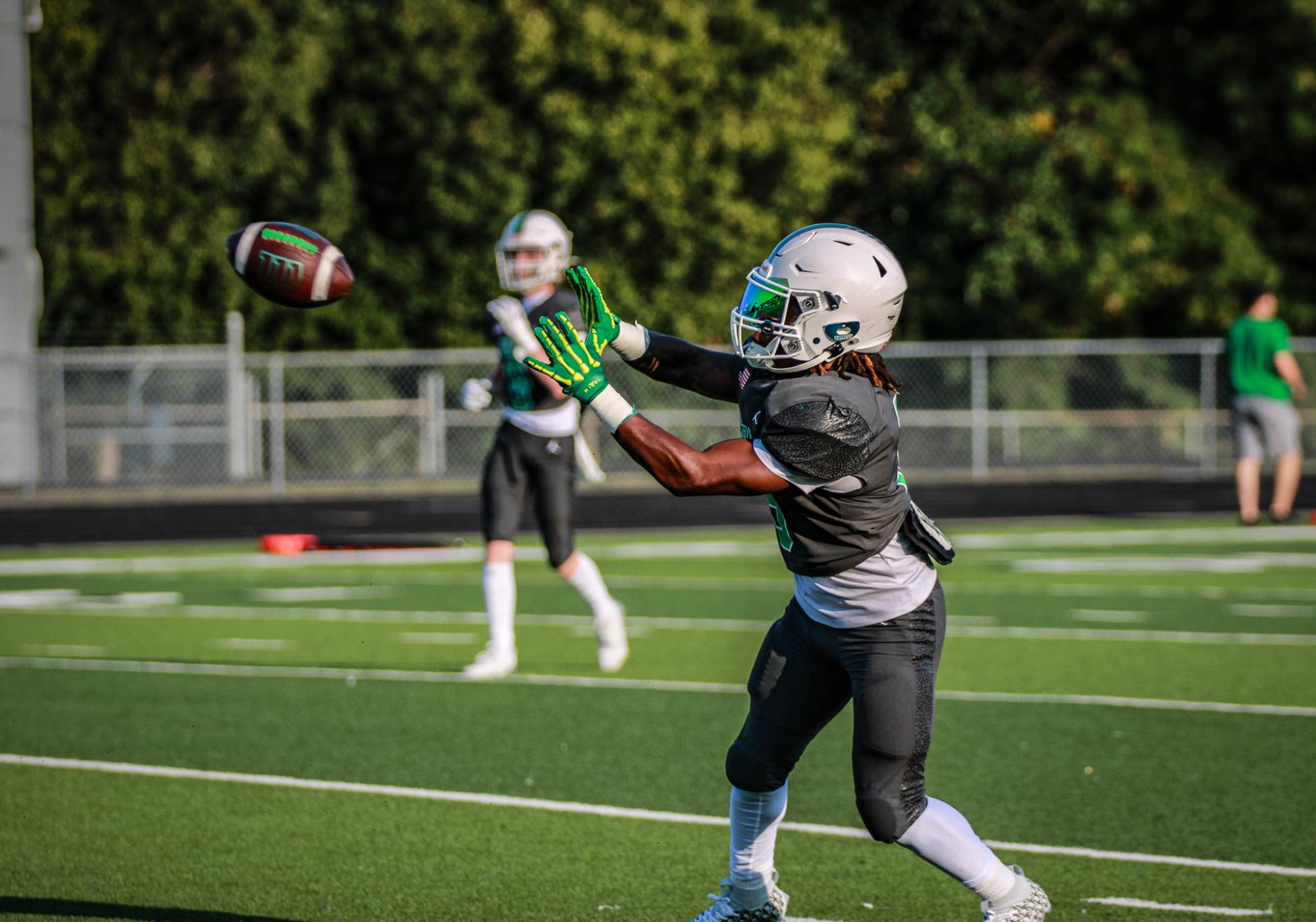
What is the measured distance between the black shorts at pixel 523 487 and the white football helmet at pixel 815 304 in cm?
452

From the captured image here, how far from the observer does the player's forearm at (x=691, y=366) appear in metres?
4.50

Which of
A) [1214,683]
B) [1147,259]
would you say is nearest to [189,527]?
[1214,683]

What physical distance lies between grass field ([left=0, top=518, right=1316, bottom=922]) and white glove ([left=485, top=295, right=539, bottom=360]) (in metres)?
1.69

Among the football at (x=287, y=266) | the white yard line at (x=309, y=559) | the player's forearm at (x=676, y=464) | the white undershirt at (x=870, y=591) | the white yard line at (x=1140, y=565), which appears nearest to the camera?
the player's forearm at (x=676, y=464)

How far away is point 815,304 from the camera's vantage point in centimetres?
396

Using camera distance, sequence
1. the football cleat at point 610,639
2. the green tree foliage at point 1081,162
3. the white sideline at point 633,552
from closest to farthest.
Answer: the football cleat at point 610,639
the white sideline at point 633,552
the green tree foliage at point 1081,162

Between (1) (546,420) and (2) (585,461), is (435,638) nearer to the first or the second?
(2) (585,461)

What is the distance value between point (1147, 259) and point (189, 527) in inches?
675

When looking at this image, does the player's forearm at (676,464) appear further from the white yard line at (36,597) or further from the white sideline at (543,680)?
the white yard line at (36,597)

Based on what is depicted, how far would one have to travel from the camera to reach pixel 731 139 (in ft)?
84.9

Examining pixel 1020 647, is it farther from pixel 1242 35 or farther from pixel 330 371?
pixel 1242 35

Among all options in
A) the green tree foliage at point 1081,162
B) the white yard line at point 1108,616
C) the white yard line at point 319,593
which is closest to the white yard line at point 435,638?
the white yard line at point 319,593

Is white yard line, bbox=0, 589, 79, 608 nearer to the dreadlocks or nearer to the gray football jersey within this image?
the gray football jersey

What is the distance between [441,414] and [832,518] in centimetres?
2025
